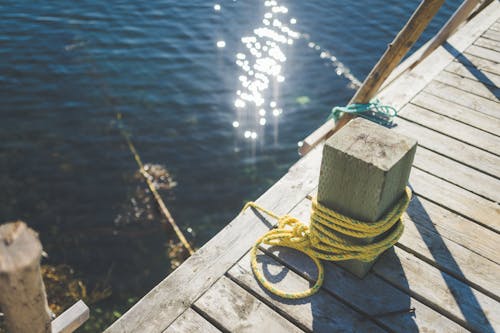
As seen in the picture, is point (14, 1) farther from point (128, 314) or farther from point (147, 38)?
point (128, 314)

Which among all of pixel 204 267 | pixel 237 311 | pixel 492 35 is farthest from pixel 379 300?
pixel 492 35

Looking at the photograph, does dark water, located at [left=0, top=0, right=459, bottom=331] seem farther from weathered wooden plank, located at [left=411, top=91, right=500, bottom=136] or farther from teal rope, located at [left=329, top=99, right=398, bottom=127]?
weathered wooden plank, located at [left=411, top=91, right=500, bottom=136]

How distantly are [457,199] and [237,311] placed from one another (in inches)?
80.1

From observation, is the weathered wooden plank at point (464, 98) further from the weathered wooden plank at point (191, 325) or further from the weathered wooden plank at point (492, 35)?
the weathered wooden plank at point (191, 325)

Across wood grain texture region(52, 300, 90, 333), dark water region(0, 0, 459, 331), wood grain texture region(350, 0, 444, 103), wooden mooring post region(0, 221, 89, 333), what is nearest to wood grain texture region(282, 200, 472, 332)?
wood grain texture region(52, 300, 90, 333)

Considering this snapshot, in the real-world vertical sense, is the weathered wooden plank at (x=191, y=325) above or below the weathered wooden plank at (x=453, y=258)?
below

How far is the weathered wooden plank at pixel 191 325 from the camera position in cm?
272

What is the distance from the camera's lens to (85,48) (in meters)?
9.64

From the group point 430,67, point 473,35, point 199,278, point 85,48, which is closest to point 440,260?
point 199,278

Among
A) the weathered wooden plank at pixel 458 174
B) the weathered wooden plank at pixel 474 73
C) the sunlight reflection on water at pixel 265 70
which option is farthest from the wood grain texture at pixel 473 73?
the sunlight reflection on water at pixel 265 70

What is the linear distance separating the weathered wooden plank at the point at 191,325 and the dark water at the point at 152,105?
117 inches

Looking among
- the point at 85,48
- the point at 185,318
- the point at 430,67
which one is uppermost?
the point at 430,67

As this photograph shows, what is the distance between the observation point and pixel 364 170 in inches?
102

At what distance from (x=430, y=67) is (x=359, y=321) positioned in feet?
12.1
